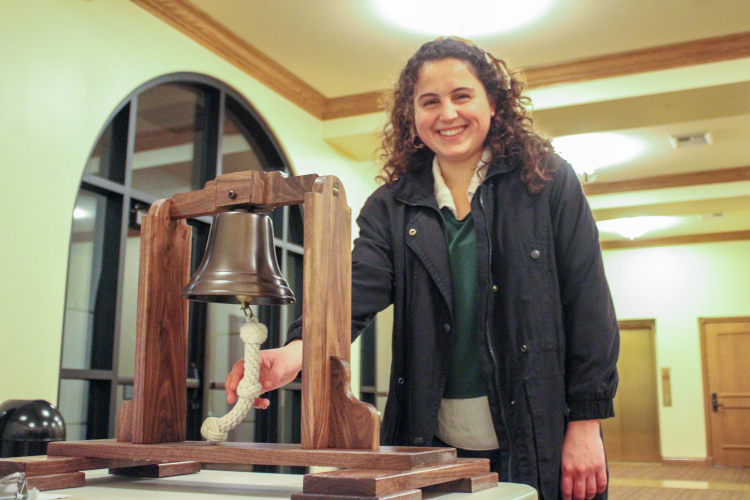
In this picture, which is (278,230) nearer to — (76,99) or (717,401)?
(76,99)

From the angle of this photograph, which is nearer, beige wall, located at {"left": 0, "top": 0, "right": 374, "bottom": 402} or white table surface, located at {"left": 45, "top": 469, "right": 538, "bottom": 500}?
white table surface, located at {"left": 45, "top": 469, "right": 538, "bottom": 500}

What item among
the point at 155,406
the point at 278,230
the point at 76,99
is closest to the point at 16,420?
the point at 76,99

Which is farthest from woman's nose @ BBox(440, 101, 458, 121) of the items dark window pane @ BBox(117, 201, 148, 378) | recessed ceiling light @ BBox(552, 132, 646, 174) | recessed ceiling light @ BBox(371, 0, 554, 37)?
recessed ceiling light @ BBox(552, 132, 646, 174)

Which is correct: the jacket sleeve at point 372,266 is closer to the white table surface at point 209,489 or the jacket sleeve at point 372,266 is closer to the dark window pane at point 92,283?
the white table surface at point 209,489

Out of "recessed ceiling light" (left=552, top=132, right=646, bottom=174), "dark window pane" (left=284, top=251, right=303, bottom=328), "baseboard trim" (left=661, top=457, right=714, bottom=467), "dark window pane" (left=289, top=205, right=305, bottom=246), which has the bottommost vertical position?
"baseboard trim" (left=661, top=457, right=714, bottom=467)

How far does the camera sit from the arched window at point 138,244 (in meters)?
3.75

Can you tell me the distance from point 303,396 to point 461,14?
3824 mm

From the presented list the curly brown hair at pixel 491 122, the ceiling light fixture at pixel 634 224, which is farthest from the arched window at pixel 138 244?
the ceiling light fixture at pixel 634 224

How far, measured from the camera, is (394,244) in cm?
136

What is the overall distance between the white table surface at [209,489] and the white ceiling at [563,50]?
3.64 meters

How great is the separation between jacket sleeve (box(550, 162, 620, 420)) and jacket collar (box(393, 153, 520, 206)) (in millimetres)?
94

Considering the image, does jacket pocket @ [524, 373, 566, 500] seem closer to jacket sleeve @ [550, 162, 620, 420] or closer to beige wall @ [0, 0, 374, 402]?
jacket sleeve @ [550, 162, 620, 420]

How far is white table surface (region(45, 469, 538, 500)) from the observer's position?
0.82 meters

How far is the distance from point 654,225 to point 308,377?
962cm
